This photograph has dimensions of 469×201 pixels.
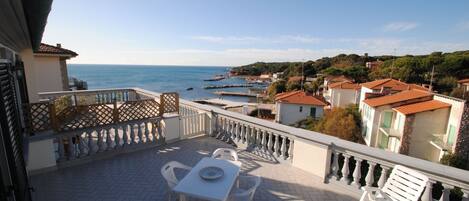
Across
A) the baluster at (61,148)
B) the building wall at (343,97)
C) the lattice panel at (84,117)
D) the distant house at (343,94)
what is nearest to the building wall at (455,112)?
the distant house at (343,94)

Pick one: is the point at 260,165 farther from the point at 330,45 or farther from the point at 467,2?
the point at 330,45

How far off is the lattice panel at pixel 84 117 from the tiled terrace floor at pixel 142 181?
0.80 m

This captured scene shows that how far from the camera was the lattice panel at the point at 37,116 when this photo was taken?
4.01 m

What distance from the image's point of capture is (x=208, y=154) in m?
5.17

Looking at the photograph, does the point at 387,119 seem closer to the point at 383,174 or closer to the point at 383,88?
the point at 383,88

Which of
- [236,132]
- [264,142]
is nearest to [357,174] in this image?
[264,142]

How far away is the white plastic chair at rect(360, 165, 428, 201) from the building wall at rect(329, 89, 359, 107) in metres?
30.3

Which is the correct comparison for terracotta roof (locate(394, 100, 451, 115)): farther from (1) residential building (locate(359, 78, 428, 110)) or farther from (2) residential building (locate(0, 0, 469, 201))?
(2) residential building (locate(0, 0, 469, 201))

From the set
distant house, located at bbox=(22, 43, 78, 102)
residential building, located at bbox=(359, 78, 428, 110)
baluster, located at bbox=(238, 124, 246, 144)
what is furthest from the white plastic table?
residential building, located at bbox=(359, 78, 428, 110)

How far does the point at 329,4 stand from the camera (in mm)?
14859

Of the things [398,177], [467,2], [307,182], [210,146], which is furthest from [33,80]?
[467,2]

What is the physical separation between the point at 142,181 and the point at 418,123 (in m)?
20.3

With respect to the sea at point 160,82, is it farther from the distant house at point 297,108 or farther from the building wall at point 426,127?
the building wall at point 426,127

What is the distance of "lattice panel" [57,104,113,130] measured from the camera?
14.6ft
